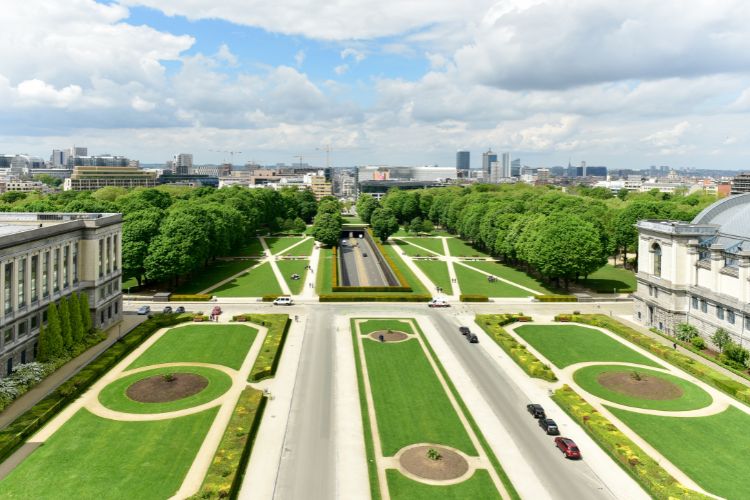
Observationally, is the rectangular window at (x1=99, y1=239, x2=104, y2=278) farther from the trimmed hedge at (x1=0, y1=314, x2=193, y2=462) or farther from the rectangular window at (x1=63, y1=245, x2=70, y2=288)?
the trimmed hedge at (x1=0, y1=314, x2=193, y2=462)

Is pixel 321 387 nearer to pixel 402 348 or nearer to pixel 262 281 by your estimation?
pixel 402 348

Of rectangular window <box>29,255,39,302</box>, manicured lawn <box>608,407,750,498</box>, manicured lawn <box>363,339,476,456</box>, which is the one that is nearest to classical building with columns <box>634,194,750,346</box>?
manicured lawn <box>608,407,750,498</box>

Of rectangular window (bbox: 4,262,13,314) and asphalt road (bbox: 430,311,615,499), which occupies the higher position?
rectangular window (bbox: 4,262,13,314)

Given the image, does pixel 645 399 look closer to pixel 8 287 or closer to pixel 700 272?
pixel 700 272

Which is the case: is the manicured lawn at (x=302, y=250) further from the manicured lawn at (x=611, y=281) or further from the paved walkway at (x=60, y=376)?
the manicured lawn at (x=611, y=281)

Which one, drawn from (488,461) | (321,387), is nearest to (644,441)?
(488,461)
